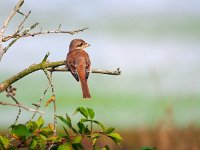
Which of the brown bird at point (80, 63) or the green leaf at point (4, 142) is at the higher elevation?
the brown bird at point (80, 63)

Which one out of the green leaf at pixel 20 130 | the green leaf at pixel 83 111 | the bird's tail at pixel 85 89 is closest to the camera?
the green leaf at pixel 20 130

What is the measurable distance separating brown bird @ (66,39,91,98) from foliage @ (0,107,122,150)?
2011mm

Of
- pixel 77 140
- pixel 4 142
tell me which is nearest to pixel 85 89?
pixel 77 140

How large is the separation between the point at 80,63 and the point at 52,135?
3.43 meters

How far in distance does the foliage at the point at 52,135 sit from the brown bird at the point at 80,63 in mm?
2011

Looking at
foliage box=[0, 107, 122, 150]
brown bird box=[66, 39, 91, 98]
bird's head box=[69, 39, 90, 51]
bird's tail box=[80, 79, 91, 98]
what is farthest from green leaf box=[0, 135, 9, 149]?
bird's head box=[69, 39, 90, 51]

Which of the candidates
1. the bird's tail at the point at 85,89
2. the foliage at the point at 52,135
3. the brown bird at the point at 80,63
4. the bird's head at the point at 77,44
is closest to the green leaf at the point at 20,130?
the foliage at the point at 52,135

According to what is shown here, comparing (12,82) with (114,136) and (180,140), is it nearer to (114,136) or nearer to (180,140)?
(114,136)

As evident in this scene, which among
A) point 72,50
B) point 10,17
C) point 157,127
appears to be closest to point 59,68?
point 10,17

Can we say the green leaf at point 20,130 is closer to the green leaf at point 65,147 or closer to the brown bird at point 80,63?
the green leaf at point 65,147

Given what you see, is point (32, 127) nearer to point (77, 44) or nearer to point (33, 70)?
point (33, 70)

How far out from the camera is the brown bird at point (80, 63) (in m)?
8.16

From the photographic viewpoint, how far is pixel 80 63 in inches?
357

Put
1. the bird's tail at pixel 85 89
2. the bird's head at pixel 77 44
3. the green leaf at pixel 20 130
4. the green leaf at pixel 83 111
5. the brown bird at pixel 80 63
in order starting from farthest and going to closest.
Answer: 1. the bird's head at pixel 77 44
2. the bird's tail at pixel 85 89
3. the brown bird at pixel 80 63
4. the green leaf at pixel 83 111
5. the green leaf at pixel 20 130
